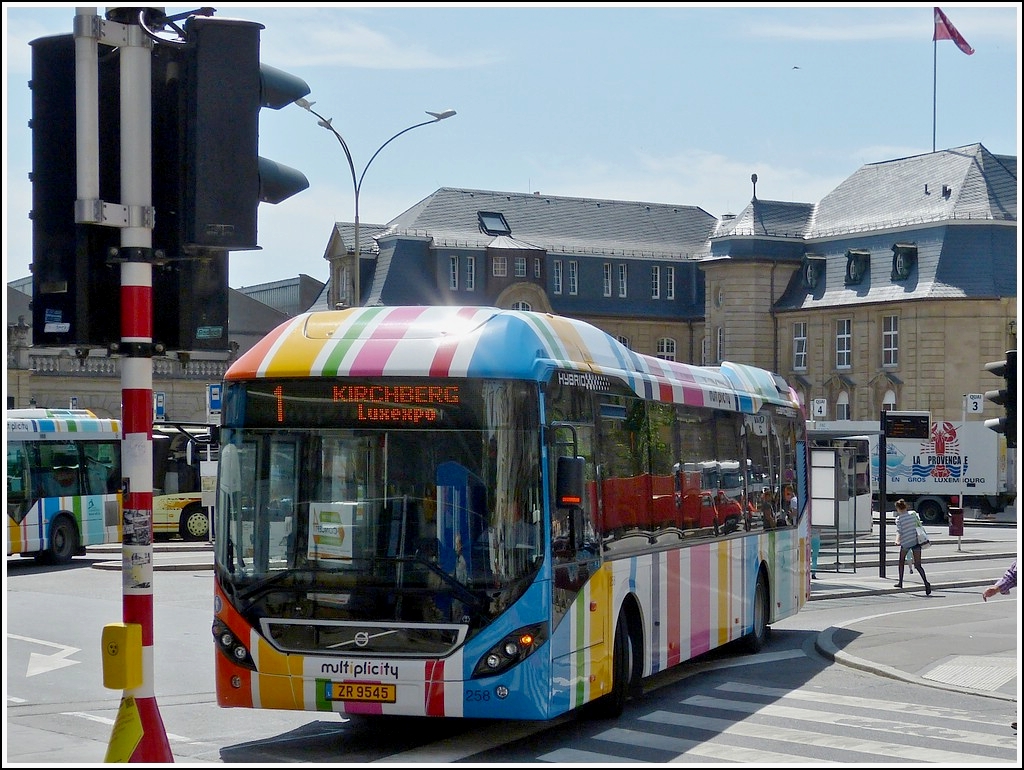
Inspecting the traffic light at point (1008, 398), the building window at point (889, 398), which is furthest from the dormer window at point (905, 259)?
the traffic light at point (1008, 398)

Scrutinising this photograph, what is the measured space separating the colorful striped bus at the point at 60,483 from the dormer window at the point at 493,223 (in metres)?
55.6

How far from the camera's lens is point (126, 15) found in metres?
7.62

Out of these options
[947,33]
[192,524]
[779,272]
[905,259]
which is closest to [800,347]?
[779,272]

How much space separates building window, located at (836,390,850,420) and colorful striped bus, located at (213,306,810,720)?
224 ft

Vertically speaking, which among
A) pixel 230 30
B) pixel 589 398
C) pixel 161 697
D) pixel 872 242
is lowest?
pixel 161 697

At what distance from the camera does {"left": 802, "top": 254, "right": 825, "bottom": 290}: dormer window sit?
82.6 m

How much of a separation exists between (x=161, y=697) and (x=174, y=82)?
25.3 ft

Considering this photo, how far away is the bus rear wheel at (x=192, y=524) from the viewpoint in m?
40.0

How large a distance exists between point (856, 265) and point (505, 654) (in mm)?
72666

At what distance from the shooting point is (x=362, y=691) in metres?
10.1

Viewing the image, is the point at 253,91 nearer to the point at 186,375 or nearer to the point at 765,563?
the point at 765,563

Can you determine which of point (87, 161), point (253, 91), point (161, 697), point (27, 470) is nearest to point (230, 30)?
point (253, 91)

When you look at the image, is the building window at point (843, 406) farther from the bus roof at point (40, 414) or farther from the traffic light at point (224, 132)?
the traffic light at point (224, 132)

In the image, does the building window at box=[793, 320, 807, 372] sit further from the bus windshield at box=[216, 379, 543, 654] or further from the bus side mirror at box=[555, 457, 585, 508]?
the bus windshield at box=[216, 379, 543, 654]
